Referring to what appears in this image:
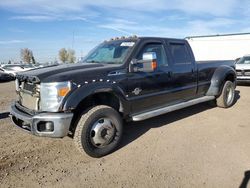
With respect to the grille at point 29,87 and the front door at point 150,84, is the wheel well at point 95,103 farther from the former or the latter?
the grille at point 29,87

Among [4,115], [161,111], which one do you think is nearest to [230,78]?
[161,111]

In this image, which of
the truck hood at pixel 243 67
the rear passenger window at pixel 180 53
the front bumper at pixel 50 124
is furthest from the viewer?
the truck hood at pixel 243 67

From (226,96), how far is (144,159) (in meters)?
4.24

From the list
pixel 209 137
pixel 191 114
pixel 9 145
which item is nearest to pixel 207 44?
pixel 191 114

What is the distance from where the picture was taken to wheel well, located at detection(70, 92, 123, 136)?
4109mm

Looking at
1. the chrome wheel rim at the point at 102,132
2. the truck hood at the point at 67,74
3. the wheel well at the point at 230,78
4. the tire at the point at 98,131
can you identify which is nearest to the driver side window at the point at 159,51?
the truck hood at the point at 67,74

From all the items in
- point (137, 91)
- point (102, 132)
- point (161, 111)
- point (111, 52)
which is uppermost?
point (111, 52)

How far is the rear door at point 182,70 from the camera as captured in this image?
17.9 ft

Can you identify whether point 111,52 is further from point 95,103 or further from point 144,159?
point 144,159

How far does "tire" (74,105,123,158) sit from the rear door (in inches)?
71.0

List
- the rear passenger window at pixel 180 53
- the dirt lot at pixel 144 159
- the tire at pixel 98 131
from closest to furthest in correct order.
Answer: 1. the dirt lot at pixel 144 159
2. the tire at pixel 98 131
3. the rear passenger window at pixel 180 53

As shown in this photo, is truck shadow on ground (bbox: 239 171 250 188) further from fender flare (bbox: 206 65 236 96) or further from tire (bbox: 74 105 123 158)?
fender flare (bbox: 206 65 236 96)

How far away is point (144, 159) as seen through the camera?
3979 millimetres

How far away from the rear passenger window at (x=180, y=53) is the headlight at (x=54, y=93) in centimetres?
276
